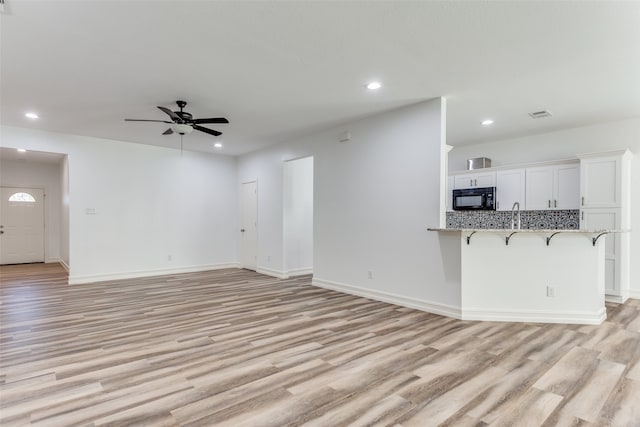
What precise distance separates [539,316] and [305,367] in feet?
9.43

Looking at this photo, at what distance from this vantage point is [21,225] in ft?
28.8

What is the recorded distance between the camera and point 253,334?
344 centimetres

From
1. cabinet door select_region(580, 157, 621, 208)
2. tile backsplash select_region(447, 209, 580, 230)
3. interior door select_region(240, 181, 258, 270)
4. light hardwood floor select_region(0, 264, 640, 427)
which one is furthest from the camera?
interior door select_region(240, 181, 258, 270)

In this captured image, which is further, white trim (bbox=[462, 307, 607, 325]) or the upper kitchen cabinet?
the upper kitchen cabinet

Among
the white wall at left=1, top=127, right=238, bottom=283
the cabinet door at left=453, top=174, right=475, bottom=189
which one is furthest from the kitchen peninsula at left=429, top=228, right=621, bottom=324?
the white wall at left=1, top=127, right=238, bottom=283

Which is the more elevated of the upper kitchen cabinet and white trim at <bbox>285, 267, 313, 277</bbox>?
the upper kitchen cabinet

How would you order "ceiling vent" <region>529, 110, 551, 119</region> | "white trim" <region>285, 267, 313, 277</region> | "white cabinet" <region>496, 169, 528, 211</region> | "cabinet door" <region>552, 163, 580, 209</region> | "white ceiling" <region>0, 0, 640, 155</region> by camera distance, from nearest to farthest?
1. "white ceiling" <region>0, 0, 640, 155</region>
2. "ceiling vent" <region>529, 110, 551, 119</region>
3. "cabinet door" <region>552, 163, 580, 209</region>
4. "white cabinet" <region>496, 169, 528, 211</region>
5. "white trim" <region>285, 267, 313, 277</region>

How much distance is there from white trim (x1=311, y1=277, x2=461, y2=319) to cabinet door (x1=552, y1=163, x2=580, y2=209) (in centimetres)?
295

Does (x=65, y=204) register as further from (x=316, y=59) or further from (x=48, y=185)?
(x=316, y=59)

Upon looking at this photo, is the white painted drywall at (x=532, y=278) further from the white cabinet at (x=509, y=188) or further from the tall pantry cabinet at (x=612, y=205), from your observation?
the white cabinet at (x=509, y=188)

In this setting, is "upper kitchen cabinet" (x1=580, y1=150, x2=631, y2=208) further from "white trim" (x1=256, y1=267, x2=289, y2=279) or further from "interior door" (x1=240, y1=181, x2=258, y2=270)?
"interior door" (x1=240, y1=181, x2=258, y2=270)

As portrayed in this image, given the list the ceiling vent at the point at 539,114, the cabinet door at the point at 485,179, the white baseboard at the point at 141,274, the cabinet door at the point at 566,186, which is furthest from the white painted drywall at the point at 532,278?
the white baseboard at the point at 141,274

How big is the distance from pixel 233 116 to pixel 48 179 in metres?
7.29

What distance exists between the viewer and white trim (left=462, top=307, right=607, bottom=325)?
3.76 meters
